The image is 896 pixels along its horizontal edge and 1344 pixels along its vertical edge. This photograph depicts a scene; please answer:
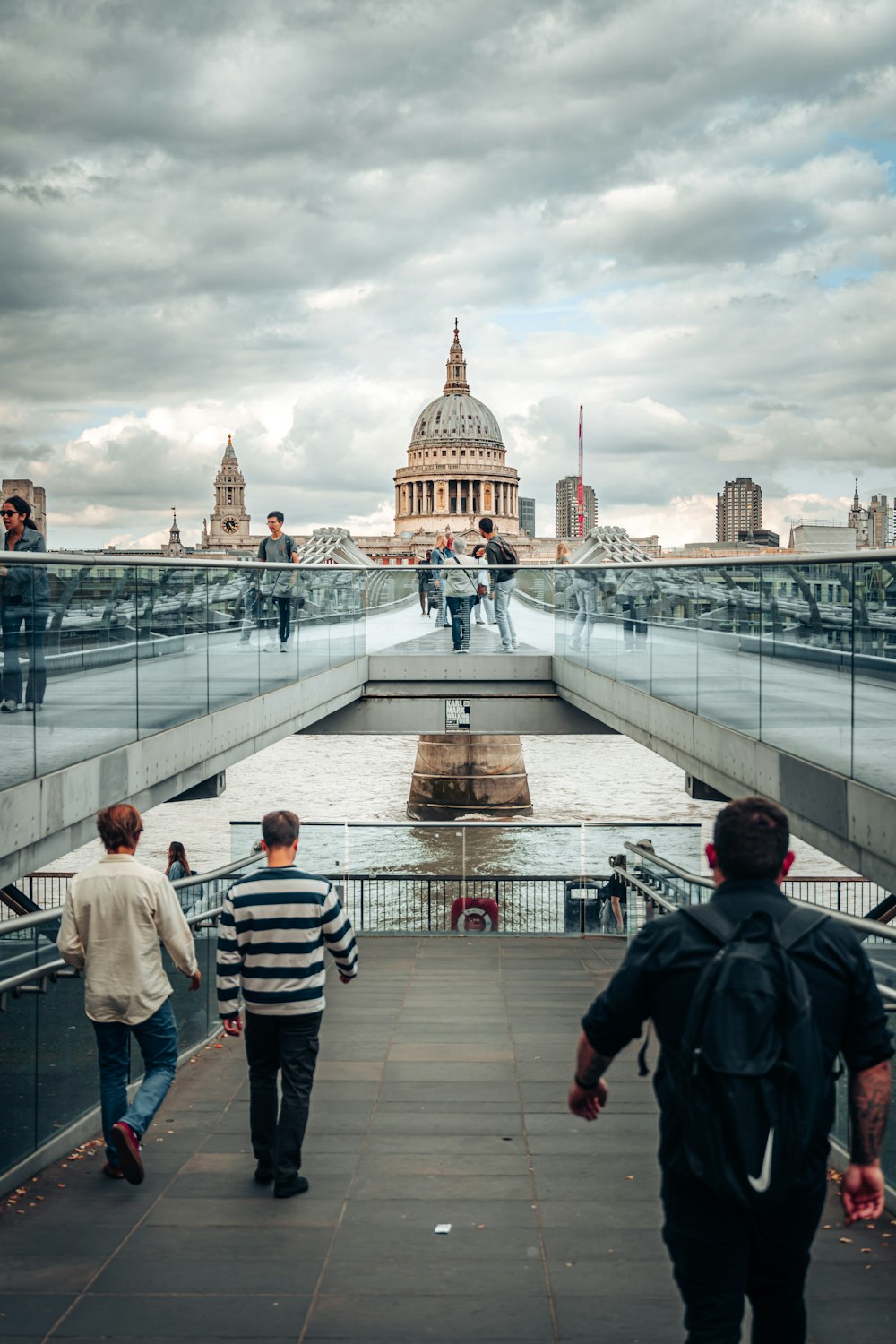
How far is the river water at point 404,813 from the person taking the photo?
18344 mm

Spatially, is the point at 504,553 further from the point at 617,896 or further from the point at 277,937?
the point at 277,937

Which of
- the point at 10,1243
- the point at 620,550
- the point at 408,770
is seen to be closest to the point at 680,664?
the point at 10,1243

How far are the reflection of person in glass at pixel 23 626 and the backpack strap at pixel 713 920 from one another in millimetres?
4991

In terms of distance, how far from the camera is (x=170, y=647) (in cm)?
1078

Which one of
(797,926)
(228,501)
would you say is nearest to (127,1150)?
(797,926)

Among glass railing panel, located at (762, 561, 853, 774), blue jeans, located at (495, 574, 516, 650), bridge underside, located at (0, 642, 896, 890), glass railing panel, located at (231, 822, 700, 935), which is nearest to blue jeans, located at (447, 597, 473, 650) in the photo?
bridge underside, located at (0, 642, 896, 890)

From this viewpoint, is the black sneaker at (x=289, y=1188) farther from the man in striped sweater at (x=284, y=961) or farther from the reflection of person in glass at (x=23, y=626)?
the reflection of person in glass at (x=23, y=626)

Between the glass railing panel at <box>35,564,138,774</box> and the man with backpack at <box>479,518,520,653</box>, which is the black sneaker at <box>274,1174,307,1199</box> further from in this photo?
the man with backpack at <box>479,518,520,653</box>

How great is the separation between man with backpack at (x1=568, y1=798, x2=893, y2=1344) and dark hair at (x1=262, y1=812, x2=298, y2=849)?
2395mm

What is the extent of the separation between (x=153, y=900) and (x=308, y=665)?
37.3ft

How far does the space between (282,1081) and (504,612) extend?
16.2 meters

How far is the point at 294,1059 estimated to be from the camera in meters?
5.77

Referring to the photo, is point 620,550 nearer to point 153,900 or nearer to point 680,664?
point 680,664

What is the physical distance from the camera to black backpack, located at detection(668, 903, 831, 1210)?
3.13 m
